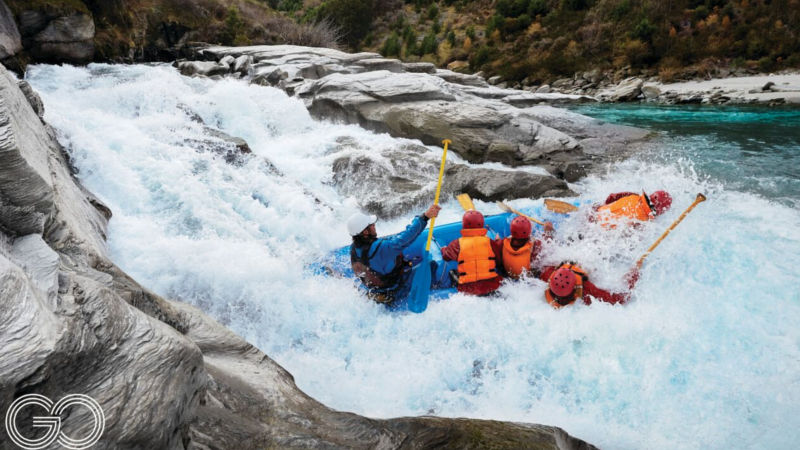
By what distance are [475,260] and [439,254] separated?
2.21 feet

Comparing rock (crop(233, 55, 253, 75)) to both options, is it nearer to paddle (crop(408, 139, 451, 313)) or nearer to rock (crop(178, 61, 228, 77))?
rock (crop(178, 61, 228, 77))

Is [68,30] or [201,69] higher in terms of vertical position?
[68,30]

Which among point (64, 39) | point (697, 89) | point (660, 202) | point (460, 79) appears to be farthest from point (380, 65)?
point (697, 89)

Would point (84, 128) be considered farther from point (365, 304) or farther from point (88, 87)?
point (365, 304)

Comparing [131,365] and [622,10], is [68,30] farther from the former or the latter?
[622,10]

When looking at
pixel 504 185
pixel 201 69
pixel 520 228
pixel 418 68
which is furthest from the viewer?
pixel 418 68

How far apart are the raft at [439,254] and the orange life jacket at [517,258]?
23.0 inches

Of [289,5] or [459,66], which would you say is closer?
[459,66]

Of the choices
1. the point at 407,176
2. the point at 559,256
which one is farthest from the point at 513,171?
the point at 559,256

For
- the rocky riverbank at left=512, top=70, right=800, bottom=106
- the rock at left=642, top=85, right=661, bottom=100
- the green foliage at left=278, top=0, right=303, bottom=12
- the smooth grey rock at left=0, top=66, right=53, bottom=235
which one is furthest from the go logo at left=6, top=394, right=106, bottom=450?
the green foliage at left=278, top=0, right=303, bottom=12

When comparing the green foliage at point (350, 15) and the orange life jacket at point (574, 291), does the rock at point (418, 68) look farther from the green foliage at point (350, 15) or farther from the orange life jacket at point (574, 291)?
→ the green foliage at point (350, 15)

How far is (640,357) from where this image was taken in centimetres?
377

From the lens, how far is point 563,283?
4.18m

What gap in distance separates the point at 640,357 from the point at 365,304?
103 inches
